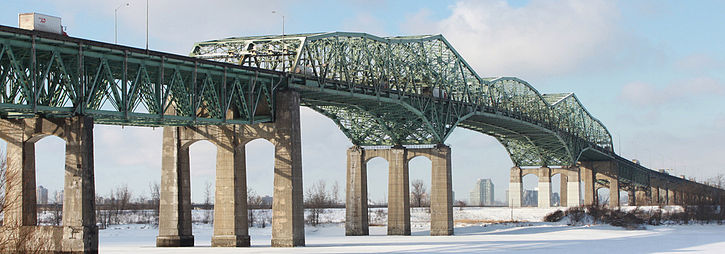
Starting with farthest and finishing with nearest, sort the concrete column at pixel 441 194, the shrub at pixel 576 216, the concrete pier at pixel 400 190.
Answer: the shrub at pixel 576 216
the concrete pier at pixel 400 190
the concrete column at pixel 441 194

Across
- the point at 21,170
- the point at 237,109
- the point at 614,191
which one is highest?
the point at 237,109

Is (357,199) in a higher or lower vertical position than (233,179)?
lower

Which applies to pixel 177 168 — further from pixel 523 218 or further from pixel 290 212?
pixel 523 218

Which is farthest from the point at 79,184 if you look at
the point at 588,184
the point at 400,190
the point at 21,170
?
the point at 588,184

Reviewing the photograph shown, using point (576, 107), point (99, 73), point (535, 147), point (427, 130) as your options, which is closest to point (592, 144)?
point (576, 107)

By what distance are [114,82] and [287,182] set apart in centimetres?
1511

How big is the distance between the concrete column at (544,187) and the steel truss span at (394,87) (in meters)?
12.5

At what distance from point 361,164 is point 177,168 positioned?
29.5 m

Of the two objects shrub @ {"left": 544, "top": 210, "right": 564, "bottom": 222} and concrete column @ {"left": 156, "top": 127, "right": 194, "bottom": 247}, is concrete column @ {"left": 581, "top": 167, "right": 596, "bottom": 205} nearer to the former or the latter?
shrub @ {"left": 544, "top": 210, "right": 564, "bottom": 222}

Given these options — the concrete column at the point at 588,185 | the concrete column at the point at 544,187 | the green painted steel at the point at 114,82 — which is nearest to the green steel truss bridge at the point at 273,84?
the green painted steel at the point at 114,82

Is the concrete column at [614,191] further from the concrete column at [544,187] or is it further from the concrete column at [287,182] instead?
the concrete column at [287,182]

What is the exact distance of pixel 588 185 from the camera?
14988 centimetres

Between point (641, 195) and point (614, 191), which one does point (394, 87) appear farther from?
point (641, 195)

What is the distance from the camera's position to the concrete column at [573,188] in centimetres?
13962
